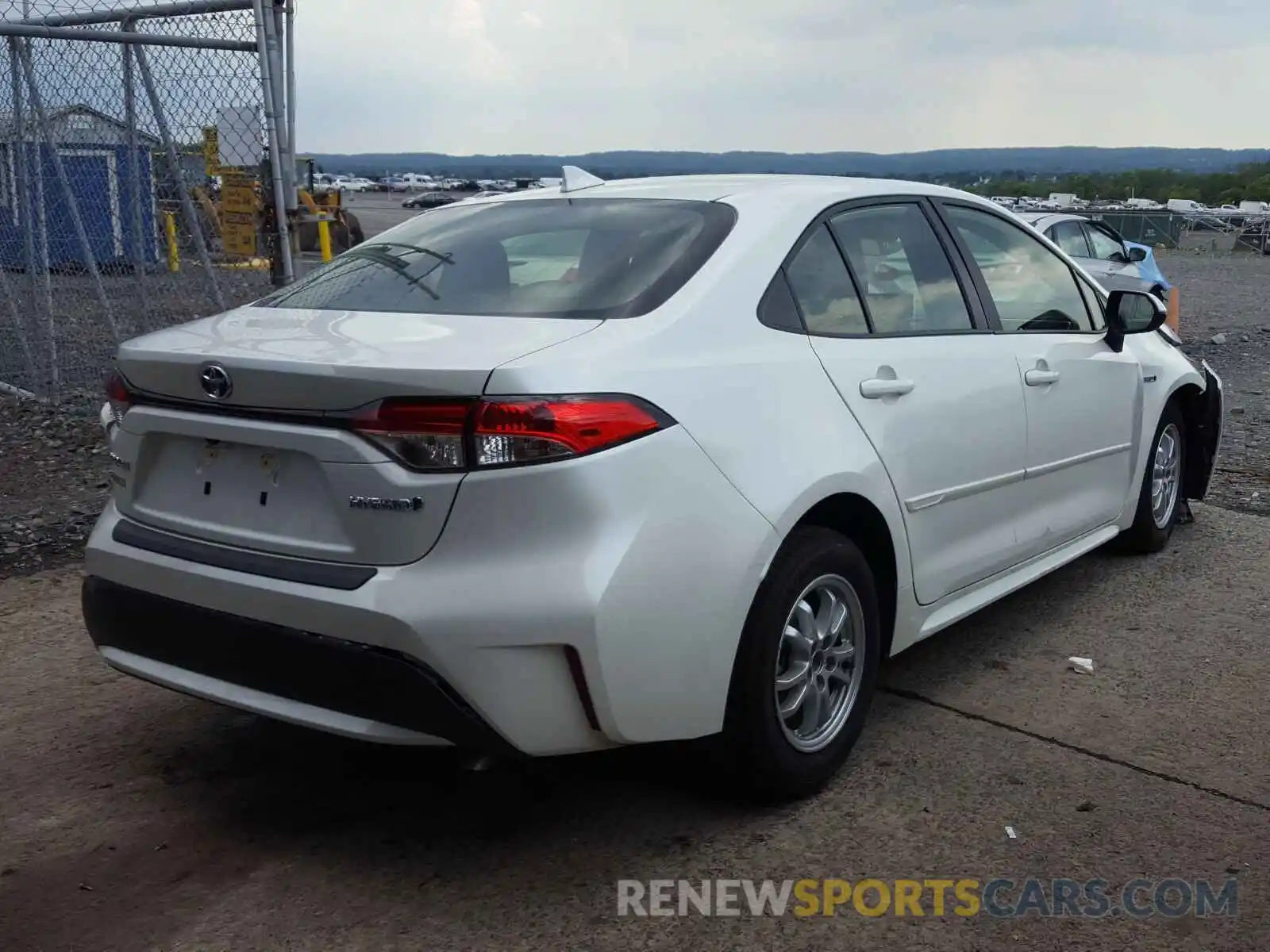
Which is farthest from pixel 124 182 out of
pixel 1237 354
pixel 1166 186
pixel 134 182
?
pixel 1166 186

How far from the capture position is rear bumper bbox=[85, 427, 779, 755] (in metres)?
2.77

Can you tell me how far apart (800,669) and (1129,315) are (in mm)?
2618

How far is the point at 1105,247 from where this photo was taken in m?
16.8

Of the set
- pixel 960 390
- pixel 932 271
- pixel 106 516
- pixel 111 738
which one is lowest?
pixel 111 738

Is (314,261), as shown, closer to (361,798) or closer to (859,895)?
(361,798)

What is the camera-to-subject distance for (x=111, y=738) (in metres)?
3.94

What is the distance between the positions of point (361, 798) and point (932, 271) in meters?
2.42

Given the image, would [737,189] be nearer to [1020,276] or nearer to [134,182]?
[1020,276]

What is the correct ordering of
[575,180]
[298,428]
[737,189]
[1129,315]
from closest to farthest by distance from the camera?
1. [298,428]
2. [737,189]
3. [575,180]
4. [1129,315]

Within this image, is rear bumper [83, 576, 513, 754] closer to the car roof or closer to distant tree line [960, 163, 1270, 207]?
the car roof

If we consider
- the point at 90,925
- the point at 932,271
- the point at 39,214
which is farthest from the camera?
the point at 39,214

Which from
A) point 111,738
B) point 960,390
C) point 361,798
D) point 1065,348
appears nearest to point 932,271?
point 960,390

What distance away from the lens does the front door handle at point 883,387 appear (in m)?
3.59

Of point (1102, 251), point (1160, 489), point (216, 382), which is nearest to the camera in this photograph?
point (216, 382)
